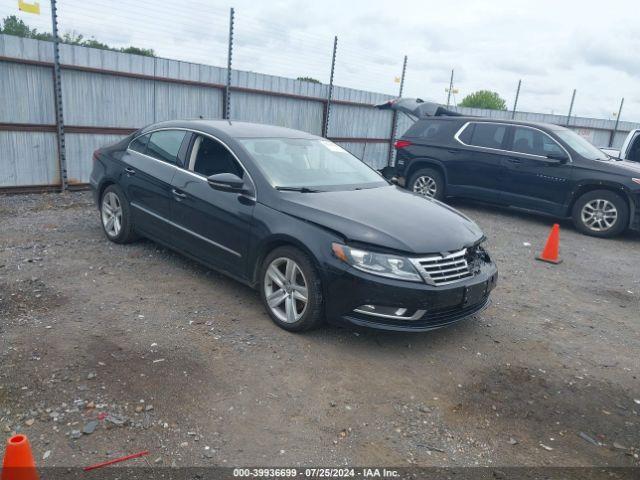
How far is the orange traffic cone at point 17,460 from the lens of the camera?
2236mm

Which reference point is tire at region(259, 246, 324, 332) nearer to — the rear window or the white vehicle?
the rear window

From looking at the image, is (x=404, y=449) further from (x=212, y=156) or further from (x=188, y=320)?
(x=212, y=156)

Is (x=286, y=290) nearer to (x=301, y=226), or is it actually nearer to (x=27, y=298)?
(x=301, y=226)

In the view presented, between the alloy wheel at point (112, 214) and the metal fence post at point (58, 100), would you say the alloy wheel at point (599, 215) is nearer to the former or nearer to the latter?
the alloy wheel at point (112, 214)

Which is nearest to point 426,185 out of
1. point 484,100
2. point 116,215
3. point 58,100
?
point 116,215

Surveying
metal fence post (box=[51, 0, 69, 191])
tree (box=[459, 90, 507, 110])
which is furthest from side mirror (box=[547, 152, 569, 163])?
tree (box=[459, 90, 507, 110])

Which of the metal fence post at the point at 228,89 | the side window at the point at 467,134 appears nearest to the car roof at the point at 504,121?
the side window at the point at 467,134

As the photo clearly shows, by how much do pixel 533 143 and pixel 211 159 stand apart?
6486mm

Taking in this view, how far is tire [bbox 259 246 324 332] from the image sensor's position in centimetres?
407

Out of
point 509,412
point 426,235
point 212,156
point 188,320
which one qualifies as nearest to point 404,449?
point 509,412

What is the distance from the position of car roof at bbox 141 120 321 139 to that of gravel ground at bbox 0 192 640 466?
149 centimetres

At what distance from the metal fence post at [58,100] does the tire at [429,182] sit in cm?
647

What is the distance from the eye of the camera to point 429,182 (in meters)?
10.5

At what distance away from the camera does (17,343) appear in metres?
3.83
